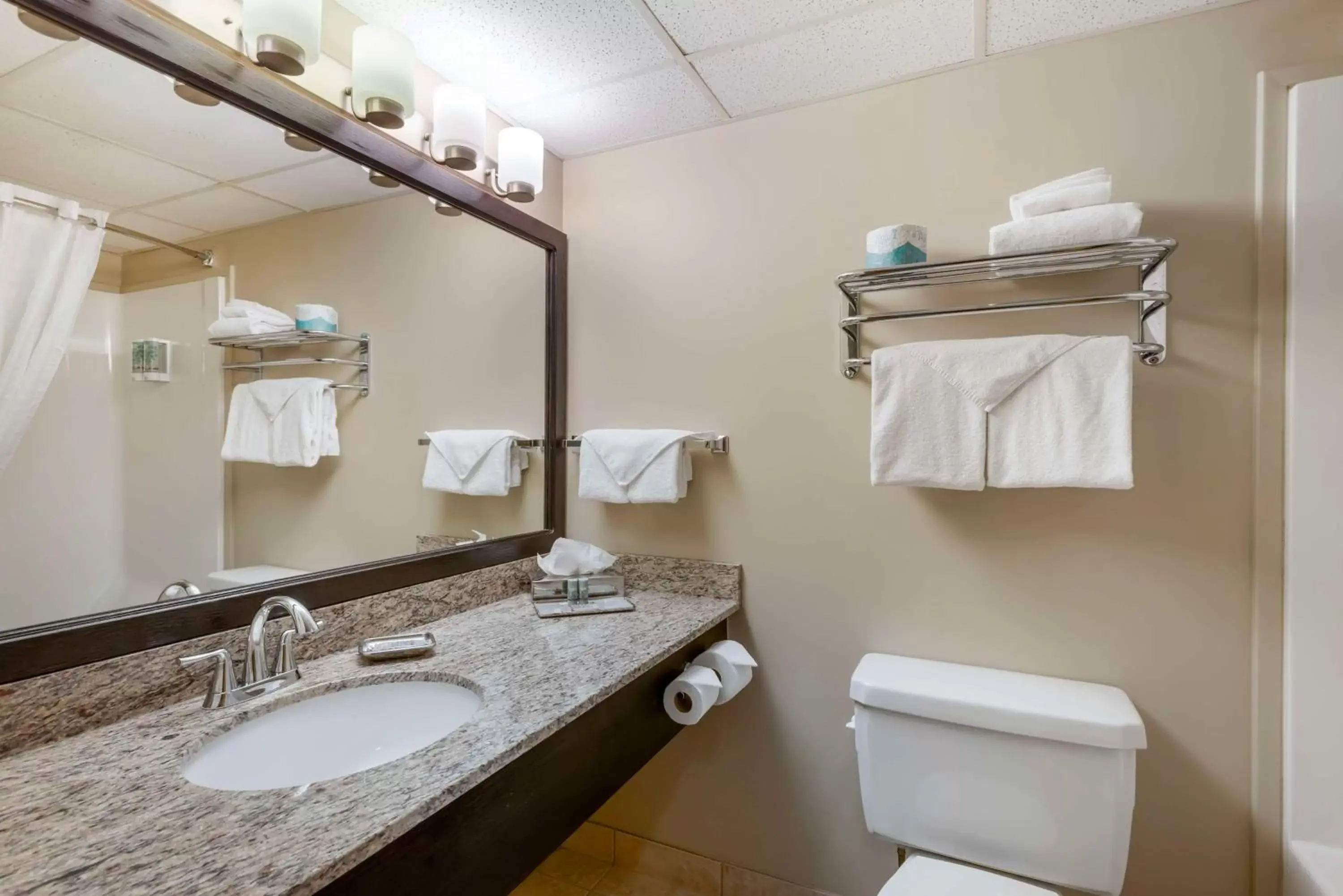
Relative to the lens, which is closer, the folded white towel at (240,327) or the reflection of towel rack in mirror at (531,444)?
the folded white towel at (240,327)

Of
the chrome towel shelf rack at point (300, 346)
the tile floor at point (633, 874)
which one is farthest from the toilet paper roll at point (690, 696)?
the chrome towel shelf rack at point (300, 346)

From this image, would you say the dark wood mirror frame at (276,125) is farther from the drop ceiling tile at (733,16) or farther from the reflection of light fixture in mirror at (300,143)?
the drop ceiling tile at (733,16)

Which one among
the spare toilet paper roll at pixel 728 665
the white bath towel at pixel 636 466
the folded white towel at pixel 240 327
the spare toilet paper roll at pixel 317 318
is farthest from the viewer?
the white bath towel at pixel 636 466

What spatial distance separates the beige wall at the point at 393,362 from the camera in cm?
111

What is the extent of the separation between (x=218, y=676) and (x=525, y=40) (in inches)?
52.8

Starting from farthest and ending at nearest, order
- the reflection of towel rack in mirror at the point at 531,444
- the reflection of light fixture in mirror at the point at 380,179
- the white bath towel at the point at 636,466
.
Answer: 1. the reflection of towel rack in mirror at the point at 531,444
2. the white bath towel at the point at 636,466
3. the reflection of light fixture in mirror at the point at 380,179

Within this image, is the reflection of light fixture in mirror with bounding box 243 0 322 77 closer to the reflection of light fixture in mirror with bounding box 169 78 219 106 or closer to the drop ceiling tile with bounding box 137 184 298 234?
the reflection of light fixture in mirror with bounding box 169 78 219 106

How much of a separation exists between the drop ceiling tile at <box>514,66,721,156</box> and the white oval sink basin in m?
1.39

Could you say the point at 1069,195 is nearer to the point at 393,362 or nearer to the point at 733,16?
the point at 733,16

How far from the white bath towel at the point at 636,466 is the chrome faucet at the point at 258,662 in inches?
30.1

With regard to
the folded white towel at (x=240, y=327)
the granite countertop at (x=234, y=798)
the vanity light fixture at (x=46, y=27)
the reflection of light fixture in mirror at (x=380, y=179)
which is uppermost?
the reflection of light fixture in mirror at (x=380, y=179)

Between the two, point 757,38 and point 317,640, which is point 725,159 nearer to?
point 757,38

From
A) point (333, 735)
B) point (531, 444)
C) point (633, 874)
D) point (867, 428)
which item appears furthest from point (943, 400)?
point (633, 874)

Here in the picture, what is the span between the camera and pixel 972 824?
1.17 m
